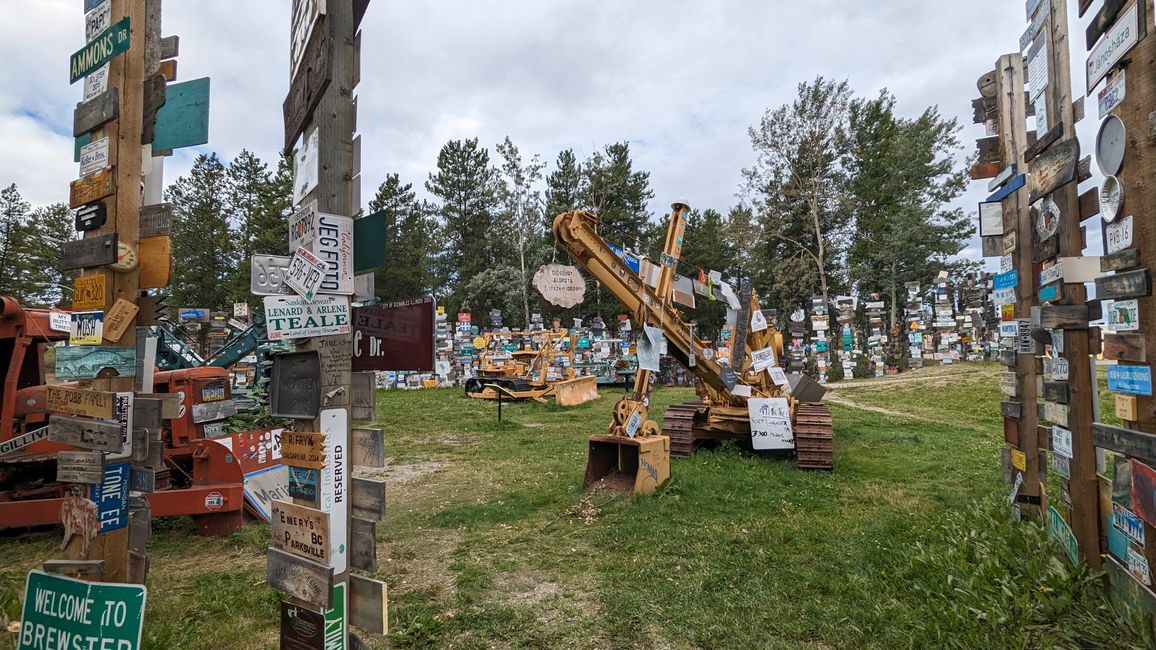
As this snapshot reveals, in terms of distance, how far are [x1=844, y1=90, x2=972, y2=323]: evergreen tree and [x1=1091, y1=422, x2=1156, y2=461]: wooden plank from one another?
28.7 meters

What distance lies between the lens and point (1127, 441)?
2.53 m

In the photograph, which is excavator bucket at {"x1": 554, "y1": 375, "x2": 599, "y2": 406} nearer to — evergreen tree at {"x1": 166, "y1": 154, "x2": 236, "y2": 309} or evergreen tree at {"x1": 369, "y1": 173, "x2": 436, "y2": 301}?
evergreen tree at {"x1": 369, "y1": 173, "x2": 436, "y2": 301}

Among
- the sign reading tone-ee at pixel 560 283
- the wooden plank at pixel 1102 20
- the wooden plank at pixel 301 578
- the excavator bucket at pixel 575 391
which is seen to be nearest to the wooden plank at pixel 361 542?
the wooden plank at pixel 301 578

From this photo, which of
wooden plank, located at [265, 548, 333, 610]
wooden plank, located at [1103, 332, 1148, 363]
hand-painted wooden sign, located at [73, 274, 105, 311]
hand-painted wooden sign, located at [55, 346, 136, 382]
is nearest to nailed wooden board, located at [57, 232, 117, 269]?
hand-painted wooden sign, located at [73, 274, 105, 311]

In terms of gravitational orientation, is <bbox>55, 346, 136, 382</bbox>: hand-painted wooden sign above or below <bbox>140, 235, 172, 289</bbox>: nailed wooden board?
below

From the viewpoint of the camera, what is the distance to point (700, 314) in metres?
35.4

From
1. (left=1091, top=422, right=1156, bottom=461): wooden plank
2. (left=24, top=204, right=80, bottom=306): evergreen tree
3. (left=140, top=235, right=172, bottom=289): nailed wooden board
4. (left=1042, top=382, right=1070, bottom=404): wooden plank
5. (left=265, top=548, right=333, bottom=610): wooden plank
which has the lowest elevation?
(left=265, top=548, right=333, bottom=610): wooden plank

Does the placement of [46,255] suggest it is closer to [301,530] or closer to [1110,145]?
[301,530]

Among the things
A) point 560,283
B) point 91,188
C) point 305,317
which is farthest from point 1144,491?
point 560,283

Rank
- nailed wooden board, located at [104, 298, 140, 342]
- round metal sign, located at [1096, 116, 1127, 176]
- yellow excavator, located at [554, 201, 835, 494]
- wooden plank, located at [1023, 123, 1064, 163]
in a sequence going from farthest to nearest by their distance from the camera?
yellow excavator, located at [554, 201, 835, 494], wooden plank, located at [1023, 123, 1064, 163], nailed wooden board, located at [104, 298, 140, 342], round metal sign, located at [1096, 116, 1127, 176]

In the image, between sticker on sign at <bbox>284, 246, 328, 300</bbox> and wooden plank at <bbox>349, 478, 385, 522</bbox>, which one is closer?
sticker on sign at <bbox>284, 246, 328, 300</bbox>

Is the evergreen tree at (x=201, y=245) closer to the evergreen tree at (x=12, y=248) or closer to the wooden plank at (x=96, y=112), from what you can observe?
the evergreen tree at (x=12, y=248)

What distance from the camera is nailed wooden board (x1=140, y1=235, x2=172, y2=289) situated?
3064 mm

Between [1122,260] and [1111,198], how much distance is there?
1.13ft
